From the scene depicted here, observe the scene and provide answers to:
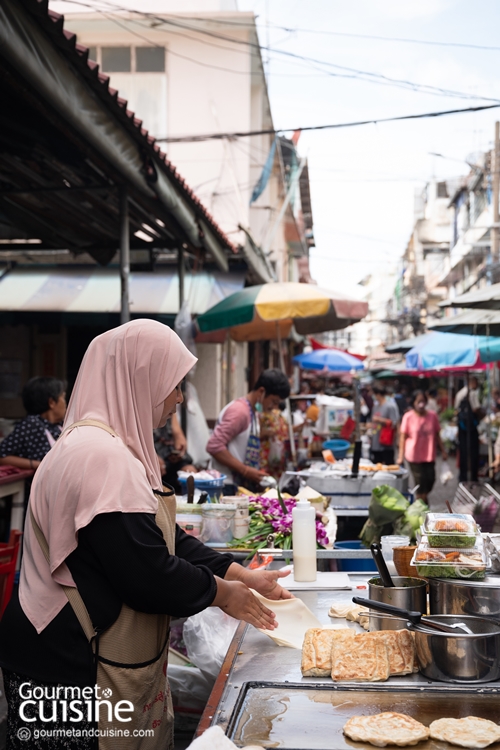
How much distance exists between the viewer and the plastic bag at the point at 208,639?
11.1 ft

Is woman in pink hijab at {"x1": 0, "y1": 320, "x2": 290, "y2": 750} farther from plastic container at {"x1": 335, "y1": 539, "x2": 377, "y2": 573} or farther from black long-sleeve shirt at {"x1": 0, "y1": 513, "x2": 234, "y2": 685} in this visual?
plastic container at {"x1": 335, "y1": 539, "x2": 377, "y2": 573}

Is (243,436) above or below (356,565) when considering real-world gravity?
above

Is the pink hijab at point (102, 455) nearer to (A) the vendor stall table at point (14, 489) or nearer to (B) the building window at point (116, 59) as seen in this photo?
(A) the vendor stall table at point (14, 489)

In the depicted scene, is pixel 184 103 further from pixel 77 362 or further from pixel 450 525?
pixel 450 525

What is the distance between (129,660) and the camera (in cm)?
210

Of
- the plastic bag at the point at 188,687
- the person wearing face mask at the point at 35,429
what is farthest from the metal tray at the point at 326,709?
the person wearing face mask at the point at 35,429

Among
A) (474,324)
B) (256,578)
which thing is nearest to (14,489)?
(256,578)

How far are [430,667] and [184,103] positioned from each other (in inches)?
597

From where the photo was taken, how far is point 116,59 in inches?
623

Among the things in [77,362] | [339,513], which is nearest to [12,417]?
[77,362]

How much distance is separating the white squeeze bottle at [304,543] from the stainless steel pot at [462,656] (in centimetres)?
123

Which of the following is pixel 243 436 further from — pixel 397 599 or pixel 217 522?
pixel 397 599

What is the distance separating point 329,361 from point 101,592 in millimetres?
17945

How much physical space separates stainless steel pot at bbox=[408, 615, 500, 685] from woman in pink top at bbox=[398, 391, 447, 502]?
9.42 m
